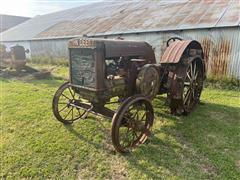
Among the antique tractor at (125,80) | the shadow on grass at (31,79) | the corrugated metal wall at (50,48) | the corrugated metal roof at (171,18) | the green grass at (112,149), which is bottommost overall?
the green grass at (112,149)

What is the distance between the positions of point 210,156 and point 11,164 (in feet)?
9.35

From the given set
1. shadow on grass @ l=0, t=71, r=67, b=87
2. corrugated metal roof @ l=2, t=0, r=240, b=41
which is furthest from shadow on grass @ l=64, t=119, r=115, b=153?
corrugated metal roof @ l=2, t=0, r=240, b=41

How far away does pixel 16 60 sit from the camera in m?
10.9

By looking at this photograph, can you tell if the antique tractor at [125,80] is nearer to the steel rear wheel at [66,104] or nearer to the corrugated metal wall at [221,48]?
the steel rear wheel at [66,104]

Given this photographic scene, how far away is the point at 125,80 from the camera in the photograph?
3625mm

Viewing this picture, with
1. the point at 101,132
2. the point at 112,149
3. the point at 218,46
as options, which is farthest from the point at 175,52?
the point at 218,46

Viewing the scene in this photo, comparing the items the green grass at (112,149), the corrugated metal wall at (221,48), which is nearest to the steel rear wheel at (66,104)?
the green grass at (112,149)

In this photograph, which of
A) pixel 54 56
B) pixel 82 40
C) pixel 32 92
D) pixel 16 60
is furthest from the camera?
pixel 54 56

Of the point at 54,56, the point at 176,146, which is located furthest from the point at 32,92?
the point at 54,56

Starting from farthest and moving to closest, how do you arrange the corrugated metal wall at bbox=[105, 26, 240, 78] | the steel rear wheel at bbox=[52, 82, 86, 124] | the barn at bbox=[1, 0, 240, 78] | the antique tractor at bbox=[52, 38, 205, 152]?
the barn at bbox=[1, 0, 240, 78] < the corrugated metal wall at bbox=[105, 26, 240, 78] < the steel rear wheel at bbox=[52, 82, 86, 124] < the antique tractor at bbox=[52, 38, 205, 152]

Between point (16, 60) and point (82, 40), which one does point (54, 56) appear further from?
point (82, 40)

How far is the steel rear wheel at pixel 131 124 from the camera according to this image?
2996 mm

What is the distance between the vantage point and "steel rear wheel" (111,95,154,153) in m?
3.00

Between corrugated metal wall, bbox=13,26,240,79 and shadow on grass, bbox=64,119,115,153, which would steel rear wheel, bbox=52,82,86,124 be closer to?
shadow on grass, bbox=64,119,115,153
